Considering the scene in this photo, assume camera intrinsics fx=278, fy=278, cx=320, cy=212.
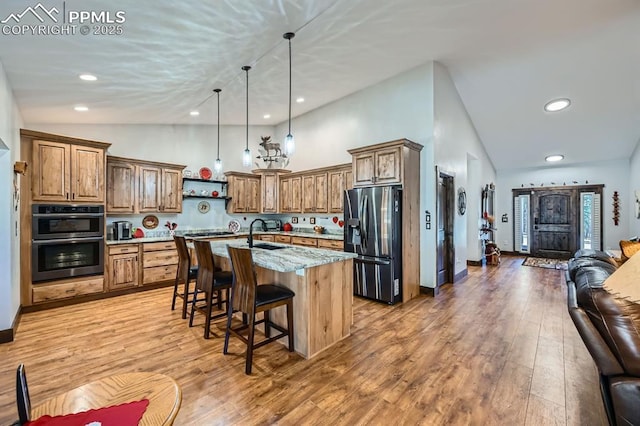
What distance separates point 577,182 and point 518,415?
8.54 metres

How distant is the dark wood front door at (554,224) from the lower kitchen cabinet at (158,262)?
9756mm

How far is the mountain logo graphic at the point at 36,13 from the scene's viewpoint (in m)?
1.97

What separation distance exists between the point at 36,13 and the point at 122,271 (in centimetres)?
367

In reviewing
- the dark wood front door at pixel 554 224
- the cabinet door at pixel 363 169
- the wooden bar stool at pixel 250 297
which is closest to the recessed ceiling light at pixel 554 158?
the dark wood front door at pixel 554 224

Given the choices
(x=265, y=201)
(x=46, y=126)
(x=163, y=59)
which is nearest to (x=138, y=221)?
(x=46, y=126)

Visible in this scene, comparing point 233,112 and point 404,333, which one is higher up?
point 233,112

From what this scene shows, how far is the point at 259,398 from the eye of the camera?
207 centimetres

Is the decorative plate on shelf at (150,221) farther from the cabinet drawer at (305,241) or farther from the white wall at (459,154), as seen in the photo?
the white wall at (459,154)

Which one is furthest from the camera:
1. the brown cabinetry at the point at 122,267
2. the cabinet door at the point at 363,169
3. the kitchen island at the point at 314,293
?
the cabinet door at the point at 363,169

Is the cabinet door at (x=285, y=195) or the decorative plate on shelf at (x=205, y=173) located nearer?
the decorative plate on shelf at (x=205, y=173)

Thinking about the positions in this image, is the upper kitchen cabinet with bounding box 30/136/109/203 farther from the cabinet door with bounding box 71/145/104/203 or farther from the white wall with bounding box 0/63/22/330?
the white wall with bounding box 0/63/22/330

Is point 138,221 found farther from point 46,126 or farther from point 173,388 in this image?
point 173,388

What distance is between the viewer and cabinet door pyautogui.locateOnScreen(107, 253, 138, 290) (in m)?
4.44
